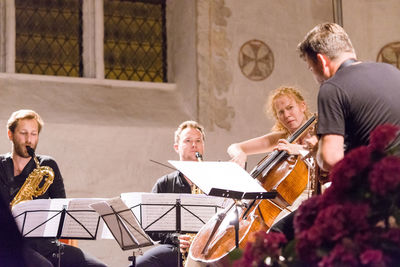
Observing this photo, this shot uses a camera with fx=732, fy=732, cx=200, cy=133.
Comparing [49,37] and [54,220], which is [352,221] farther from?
[49,37]

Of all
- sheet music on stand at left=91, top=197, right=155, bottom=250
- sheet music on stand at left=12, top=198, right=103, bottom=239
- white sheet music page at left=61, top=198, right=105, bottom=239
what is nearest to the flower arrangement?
sheet music on stand at left=91, top=197, right=155, bottom=250

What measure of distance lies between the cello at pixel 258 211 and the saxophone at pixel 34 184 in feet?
5.24

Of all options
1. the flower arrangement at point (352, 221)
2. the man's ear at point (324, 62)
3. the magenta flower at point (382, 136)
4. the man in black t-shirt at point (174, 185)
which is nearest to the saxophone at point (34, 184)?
the man in black t-shirt at point (174, 185)

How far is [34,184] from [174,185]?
1.17m

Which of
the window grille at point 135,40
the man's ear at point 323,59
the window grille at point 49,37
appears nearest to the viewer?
the man's ear at point 323,59

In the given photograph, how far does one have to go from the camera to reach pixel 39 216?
4965 millimetres

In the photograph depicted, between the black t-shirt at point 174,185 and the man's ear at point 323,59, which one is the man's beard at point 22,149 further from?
the man's ear at point 323,59

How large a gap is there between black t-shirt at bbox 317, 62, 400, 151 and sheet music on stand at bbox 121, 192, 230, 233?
6.18ft

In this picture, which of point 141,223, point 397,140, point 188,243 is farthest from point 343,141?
point 188,243

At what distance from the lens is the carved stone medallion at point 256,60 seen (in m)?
8.80

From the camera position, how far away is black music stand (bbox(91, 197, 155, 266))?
4797 millimetres

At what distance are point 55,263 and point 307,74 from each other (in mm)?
4611

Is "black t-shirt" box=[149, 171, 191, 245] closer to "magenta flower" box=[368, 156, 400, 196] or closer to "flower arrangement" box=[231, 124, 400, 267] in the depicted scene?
"flower arrangement" box=[231, 124, 400, 267]

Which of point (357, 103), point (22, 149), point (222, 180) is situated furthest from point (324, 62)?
point (22, 149)
